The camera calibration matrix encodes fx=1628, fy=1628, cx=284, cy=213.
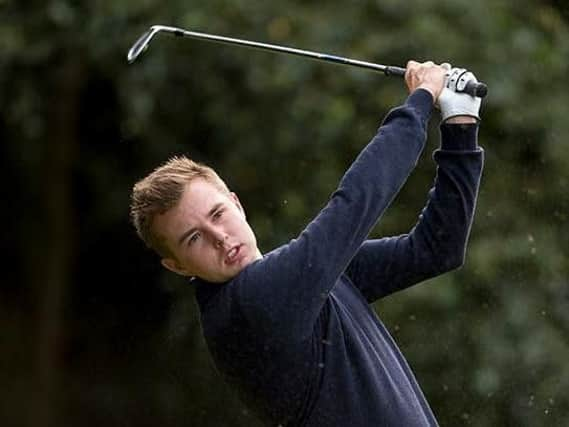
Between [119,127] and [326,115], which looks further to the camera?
[119,127]

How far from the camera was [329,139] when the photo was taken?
585 centimetres

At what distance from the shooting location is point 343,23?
586 centimetres

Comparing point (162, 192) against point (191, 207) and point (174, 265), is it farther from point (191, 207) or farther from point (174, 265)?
point (174, 265)

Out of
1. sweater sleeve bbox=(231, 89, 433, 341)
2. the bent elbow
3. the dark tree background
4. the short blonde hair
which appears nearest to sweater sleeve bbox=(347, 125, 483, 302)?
the bent elbow

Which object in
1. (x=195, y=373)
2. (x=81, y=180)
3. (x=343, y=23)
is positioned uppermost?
(x=343, y=23)

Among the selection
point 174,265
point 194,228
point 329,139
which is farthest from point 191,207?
point 329,139

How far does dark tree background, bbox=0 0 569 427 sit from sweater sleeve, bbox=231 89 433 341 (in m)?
2.67

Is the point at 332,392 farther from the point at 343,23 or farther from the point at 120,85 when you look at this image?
the point at 120,85

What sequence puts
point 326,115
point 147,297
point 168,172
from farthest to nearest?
point 147,297
point 326,115
point 168,172

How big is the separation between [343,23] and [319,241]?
3173mm

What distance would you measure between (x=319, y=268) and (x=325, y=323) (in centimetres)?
17

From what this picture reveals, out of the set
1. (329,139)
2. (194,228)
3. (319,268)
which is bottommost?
(329,139)

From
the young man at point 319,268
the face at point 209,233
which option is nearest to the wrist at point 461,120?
the young man at point 319,268

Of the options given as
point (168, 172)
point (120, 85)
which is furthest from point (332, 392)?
point (120, 85)
